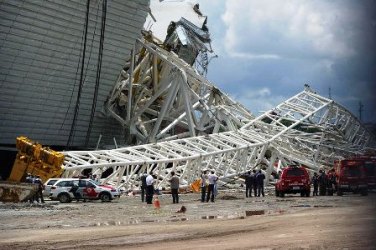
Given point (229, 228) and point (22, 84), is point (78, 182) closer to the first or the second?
point (22, 84)

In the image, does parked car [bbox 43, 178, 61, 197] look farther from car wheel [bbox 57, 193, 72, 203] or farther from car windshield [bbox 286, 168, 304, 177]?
car windshield [bbox 286, 168, 304, 177]

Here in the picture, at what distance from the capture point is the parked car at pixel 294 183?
37312 millimetres

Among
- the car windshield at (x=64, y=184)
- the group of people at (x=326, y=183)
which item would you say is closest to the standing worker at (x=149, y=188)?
the car windshield at (x=64, y=184)

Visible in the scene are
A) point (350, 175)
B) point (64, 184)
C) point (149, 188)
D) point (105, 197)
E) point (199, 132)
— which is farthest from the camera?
point (199, 132)

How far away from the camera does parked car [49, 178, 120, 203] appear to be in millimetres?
35812

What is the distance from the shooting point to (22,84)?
49094mm

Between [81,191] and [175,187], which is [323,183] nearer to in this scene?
[175,187]

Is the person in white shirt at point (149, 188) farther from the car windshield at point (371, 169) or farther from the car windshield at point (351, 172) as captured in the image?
the car windshield at point (351, 172)

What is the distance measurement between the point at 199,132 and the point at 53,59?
16944 millimetres

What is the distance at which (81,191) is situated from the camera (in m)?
36.1

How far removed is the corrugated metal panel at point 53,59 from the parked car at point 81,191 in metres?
13.8

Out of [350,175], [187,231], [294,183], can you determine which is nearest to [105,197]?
[294,183]

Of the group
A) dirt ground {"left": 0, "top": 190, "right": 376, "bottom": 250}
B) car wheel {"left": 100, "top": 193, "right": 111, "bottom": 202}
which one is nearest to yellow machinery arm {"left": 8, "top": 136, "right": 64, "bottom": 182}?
car wheel {"left": 100, "top": 193, "right": 111, "bottom": 202}

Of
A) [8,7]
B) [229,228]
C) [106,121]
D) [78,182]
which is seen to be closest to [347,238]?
[229,228]
